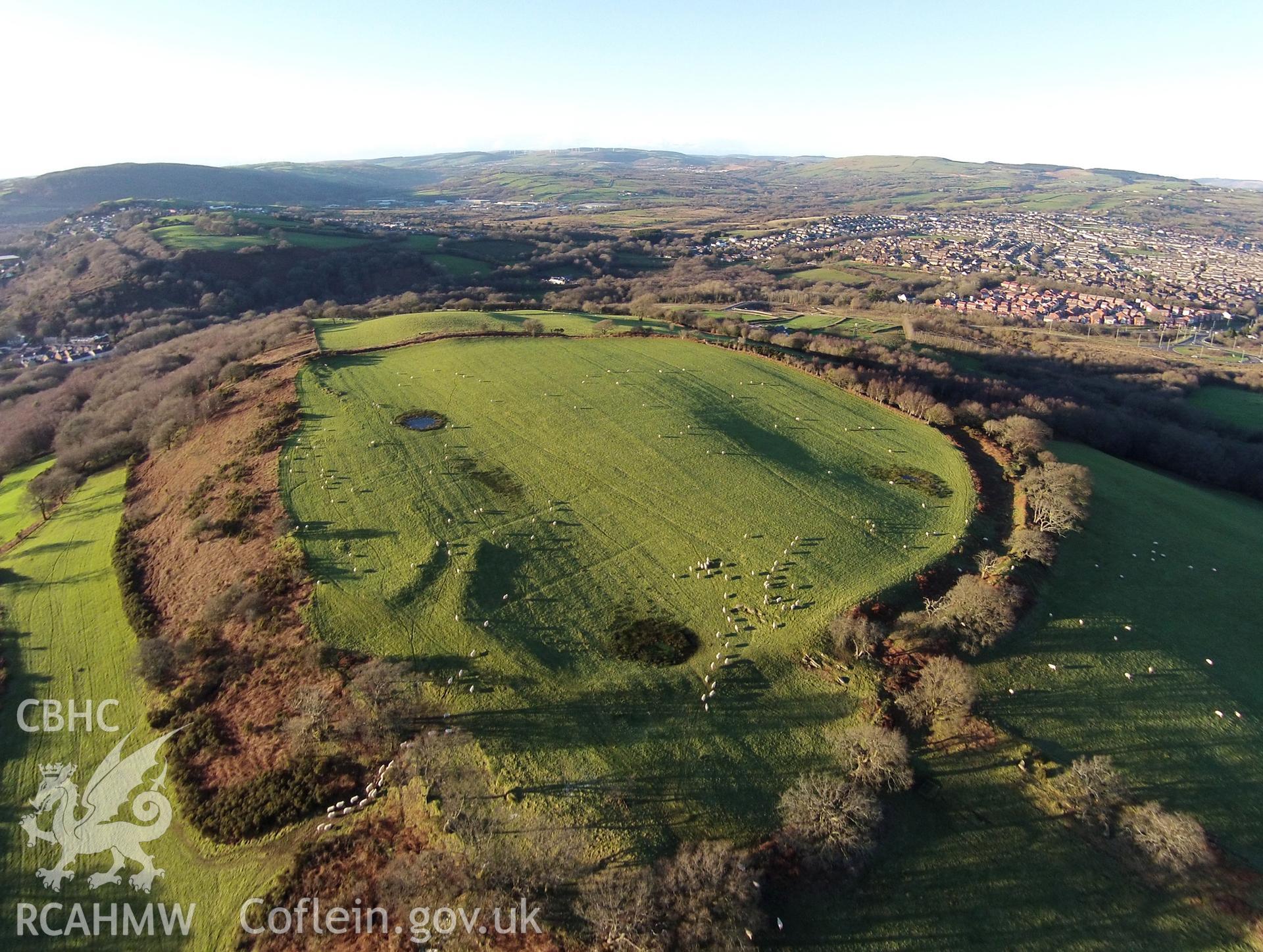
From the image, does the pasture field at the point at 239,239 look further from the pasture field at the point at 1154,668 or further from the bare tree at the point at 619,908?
the pasture field at the point at 1154,668

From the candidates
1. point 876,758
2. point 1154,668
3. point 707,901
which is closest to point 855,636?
point 876,758

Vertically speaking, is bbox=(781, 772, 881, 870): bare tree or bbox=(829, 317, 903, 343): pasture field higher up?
bbox=(829, 317, 903, 343): pasture field

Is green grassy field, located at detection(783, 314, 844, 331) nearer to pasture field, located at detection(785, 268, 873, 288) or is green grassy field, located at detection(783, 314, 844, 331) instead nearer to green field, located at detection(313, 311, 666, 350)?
green field, located at detection(313, 311, 666, 350)

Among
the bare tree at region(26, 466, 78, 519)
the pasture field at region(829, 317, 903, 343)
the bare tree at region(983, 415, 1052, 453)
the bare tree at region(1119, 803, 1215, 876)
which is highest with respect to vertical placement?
the pasture field at region(829, 317, 903, 343)

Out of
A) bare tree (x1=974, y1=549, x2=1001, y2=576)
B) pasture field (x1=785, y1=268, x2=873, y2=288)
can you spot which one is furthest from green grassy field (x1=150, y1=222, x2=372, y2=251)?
bare tree (x1=974, y1=549, x2=1001, y2=576)

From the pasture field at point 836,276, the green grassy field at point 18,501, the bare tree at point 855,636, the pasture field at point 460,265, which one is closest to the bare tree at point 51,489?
the green grassy field at point 18,501

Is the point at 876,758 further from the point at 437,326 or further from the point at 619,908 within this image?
the point at 437,326
